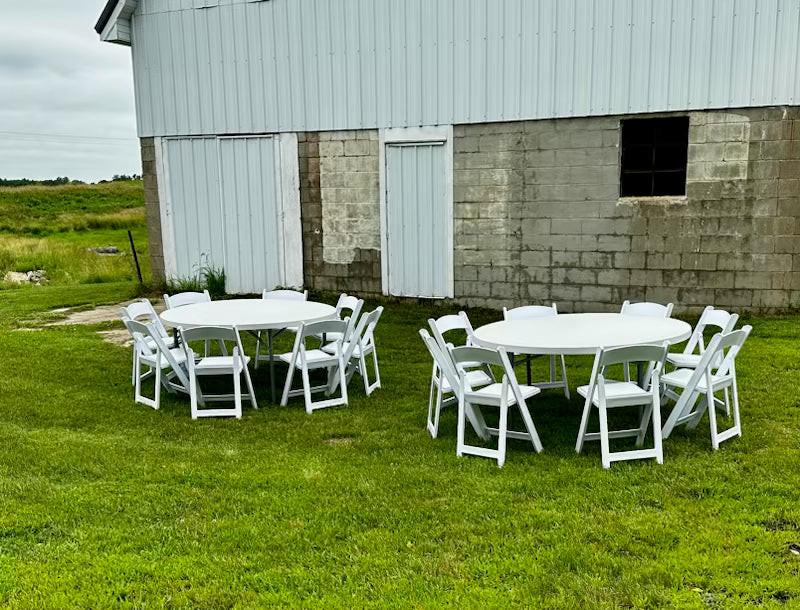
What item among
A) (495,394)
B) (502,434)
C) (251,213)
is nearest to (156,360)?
(495,394)

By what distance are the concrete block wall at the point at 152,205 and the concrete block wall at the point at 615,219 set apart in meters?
5.55

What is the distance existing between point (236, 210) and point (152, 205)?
178 centimetres

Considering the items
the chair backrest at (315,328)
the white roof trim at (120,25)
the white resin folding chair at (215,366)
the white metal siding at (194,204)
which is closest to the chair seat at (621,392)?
the chair backrest at (315,328)

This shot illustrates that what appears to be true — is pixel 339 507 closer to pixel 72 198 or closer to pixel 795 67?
pixel 795 67

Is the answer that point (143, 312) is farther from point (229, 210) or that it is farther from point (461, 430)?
point (229, 210)

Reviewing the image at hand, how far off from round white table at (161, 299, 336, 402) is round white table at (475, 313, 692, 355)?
185cm

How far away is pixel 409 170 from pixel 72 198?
5172 cm

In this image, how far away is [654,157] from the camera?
989 cm

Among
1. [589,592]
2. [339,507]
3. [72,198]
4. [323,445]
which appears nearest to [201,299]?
[323,445]

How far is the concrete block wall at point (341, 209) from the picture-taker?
37.5 ft

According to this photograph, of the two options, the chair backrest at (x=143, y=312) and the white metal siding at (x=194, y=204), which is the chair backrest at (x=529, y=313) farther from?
the white metal siding at (x=194, y=204)

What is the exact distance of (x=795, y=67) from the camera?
9.05 meters

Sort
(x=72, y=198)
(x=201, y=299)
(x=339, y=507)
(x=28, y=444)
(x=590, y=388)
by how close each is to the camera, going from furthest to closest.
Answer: (x=72, y=198) → (x=201, y=299) → (x=28, y=444) → (x=590, y=388) → (x=339, y=507)

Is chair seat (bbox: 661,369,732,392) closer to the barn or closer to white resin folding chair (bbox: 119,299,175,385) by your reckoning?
white resin folding chair (bbox: 119,299,175,385)
